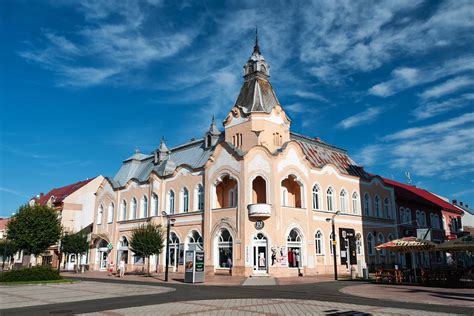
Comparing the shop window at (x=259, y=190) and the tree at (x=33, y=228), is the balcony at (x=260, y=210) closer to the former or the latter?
the shop window at (x=259, y=190)

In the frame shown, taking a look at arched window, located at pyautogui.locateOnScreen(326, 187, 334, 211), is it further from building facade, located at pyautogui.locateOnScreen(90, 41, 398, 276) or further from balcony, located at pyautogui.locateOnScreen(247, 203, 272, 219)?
balcony, located at pyautogui.locateOnScreen(247, 203, 272, 219)

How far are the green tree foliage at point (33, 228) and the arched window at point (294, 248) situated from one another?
22.0m

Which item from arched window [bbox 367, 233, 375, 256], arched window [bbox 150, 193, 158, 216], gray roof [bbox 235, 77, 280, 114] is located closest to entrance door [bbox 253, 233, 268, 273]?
gray roof [bbox 235, 77, 280, 114]

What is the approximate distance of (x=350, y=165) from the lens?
144 feet

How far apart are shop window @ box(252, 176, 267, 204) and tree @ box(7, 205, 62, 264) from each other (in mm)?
19474

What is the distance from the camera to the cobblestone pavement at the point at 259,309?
38.8ft

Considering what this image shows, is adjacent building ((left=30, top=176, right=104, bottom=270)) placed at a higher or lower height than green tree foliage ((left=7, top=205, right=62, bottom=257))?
higher

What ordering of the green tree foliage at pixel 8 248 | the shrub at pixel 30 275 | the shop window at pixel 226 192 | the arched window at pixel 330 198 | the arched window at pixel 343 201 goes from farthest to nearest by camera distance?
the green tree foliage at pixel 8 248, the arched window at pixel 343 201, the arched window at pixel 330 198, the shop window at pixel 226 192, the shrub at pixel 30 275

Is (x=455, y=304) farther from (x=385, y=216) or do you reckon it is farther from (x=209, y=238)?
(x=385, y=216)

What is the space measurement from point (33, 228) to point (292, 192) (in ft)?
78.0

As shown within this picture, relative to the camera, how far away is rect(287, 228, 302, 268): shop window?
107 feet

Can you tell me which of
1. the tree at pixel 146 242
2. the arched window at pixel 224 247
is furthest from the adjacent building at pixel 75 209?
the arched window at pixel 224 247

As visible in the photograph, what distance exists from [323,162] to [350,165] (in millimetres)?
5457

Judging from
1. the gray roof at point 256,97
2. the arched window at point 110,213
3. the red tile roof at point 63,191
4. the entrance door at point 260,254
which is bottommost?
the entrance door at point 260,254
